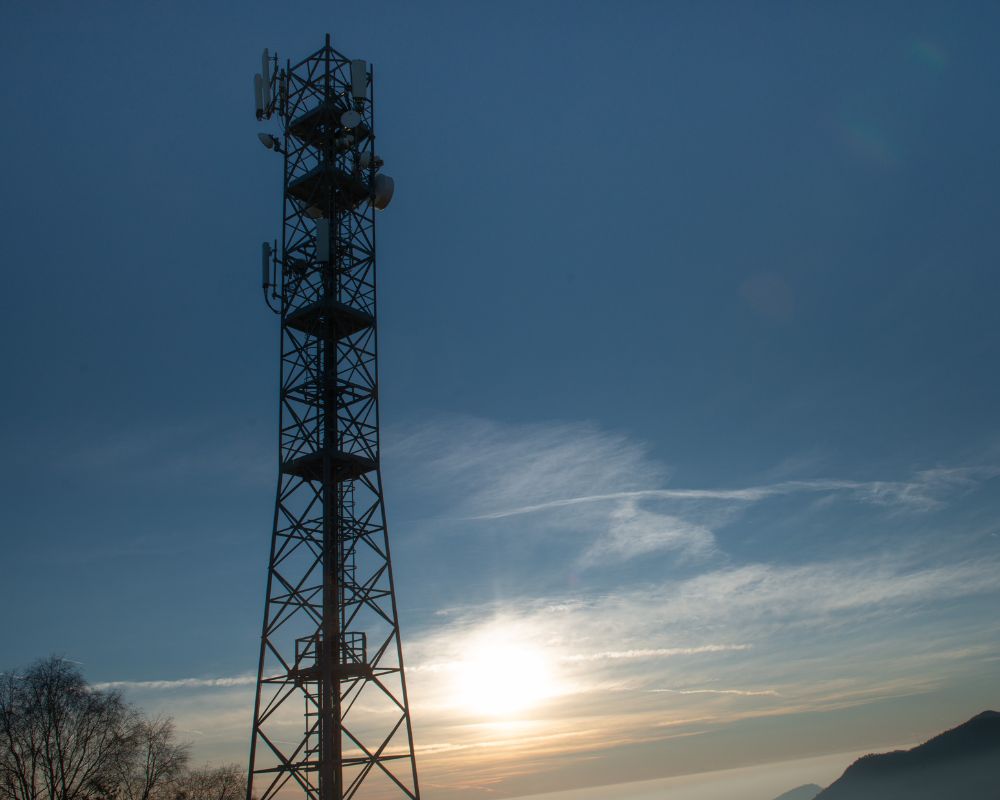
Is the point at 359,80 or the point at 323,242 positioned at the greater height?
the point at 359,80

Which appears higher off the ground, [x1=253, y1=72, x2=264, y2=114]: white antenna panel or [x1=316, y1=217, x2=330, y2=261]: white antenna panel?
[x1=253, y1=72, x2=264, y2=114]: white antenna panel

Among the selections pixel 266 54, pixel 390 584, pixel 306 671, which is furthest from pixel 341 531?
pixel 266 54

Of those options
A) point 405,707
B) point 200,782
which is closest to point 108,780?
point 200,782

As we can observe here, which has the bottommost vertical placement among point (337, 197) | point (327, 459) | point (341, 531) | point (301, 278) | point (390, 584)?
point (390, 584)

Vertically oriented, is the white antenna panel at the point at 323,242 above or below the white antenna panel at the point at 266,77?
below

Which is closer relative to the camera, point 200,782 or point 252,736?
point 252,736

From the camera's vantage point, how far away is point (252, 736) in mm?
35500

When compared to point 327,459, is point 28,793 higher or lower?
lower

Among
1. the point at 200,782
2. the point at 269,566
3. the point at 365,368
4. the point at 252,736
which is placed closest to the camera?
the point at 252,736

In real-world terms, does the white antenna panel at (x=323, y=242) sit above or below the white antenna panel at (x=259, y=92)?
A: below

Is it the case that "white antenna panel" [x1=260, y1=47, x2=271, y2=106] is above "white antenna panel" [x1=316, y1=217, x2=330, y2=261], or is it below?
above

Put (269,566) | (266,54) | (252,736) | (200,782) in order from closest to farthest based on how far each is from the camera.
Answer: (252,736)
(269,566)
(266,54)
(200,782)

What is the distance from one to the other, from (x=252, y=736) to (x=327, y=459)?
1233 centimetres

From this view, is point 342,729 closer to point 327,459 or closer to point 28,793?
point 327,459
